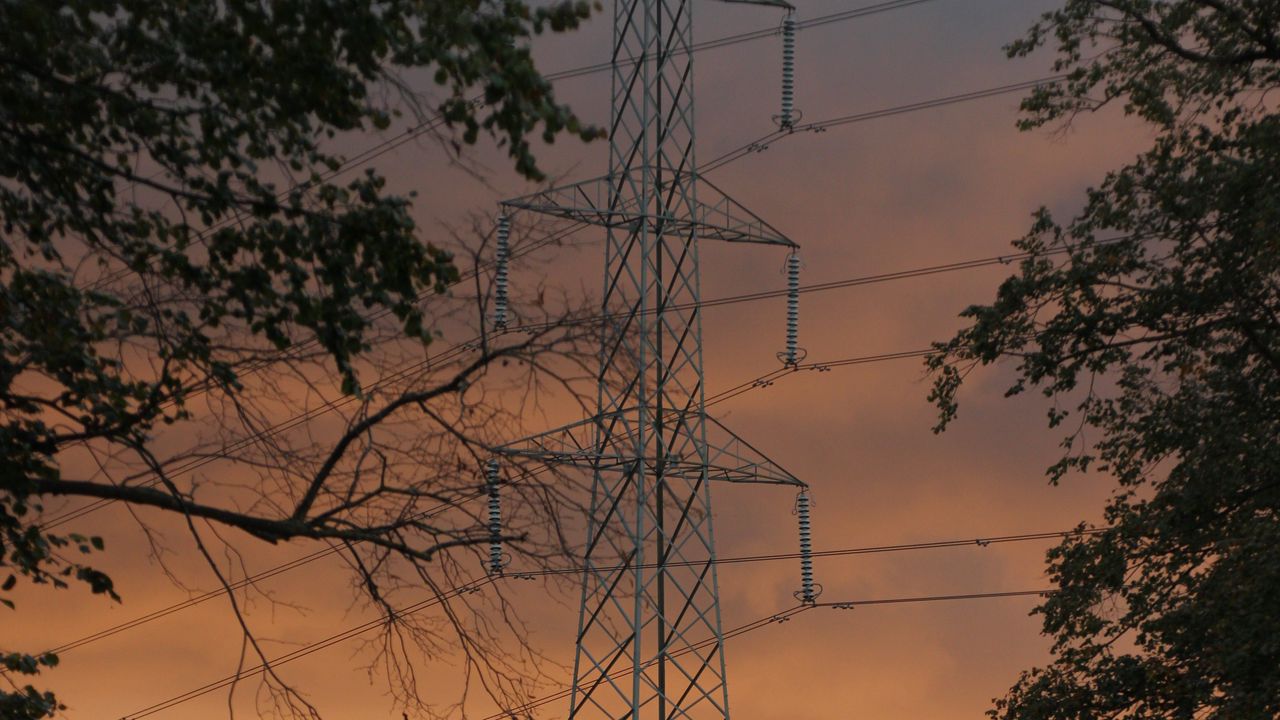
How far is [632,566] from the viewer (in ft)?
31.7

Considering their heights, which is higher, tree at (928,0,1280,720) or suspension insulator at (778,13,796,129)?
suspension insulator at (778,13,796,129)

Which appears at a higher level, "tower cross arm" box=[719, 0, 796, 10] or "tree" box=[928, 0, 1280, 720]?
"tower cross arm" box=[719, 0, 796, 10]

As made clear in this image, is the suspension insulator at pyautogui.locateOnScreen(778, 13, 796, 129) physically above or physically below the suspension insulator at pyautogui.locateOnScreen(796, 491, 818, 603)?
above

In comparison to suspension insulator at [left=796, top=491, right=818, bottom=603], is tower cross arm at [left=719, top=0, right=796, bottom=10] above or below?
above

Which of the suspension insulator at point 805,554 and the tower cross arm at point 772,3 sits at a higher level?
→ the tower cross arm at point 772,3

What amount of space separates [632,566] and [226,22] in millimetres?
4539

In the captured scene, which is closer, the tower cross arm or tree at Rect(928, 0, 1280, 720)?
tree at Rect(928, 0, 1280, 720)

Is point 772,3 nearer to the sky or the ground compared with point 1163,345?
Answer: nearer to the sky

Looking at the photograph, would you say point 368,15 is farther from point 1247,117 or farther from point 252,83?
point 1247,117

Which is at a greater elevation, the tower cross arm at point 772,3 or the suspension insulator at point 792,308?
the tower cross arm at point 772,3

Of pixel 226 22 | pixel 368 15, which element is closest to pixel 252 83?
pixel 226 22

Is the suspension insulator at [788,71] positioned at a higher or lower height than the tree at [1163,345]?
higher

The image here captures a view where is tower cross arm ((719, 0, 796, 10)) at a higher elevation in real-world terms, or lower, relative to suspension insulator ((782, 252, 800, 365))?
higher

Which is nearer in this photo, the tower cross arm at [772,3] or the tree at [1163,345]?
the tree at [1163,345]
